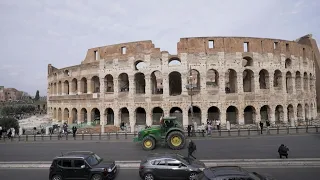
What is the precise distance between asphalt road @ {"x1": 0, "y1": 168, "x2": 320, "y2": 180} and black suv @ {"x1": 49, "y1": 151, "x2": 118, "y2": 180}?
0.88 metres

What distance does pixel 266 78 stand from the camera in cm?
3328

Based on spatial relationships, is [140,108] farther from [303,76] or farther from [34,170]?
[303,76]

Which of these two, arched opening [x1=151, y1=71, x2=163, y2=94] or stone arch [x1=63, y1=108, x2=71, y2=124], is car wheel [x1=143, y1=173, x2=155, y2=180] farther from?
Result: stone arch [x1=63, y1=108, x2=71, y2=124]

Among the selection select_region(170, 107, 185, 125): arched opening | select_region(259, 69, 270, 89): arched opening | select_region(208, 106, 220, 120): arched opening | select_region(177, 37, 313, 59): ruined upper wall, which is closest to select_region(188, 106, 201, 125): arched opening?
select_region(170, 107, 185, 125): arched opening

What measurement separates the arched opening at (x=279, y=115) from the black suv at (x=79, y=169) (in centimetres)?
2954

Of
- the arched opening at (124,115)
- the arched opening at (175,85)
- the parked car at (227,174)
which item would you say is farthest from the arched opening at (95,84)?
the parked car at (227,174)

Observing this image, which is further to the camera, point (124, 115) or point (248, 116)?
point (124, 115)

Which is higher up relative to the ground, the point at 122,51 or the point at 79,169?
the point at 122,51

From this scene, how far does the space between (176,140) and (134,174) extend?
20.9 feet

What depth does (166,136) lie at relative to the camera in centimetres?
1764

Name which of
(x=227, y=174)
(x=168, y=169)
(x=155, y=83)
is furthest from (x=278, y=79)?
(x=227, y=174)

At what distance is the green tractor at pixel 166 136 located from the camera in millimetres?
17344

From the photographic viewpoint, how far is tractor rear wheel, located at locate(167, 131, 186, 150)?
17297 millimetres

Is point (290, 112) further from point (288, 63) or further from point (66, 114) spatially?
point (66, 114)
